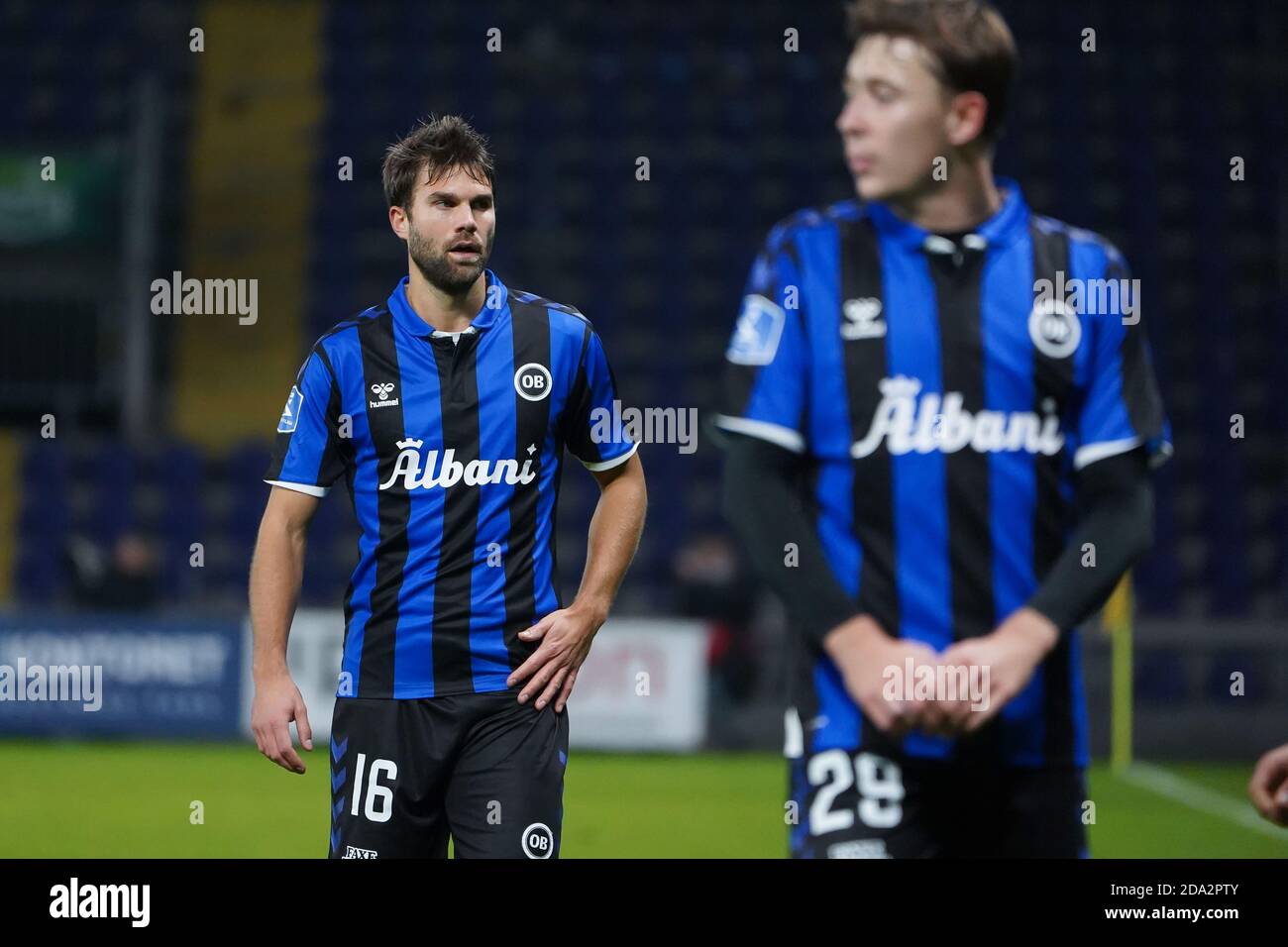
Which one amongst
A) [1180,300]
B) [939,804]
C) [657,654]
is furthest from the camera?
[1180,300]

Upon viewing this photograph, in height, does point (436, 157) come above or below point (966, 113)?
above

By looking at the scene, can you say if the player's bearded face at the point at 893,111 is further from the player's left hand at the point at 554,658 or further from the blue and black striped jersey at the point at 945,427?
the player's left hand at the point at 554,658

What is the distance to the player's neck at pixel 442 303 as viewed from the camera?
131 inches

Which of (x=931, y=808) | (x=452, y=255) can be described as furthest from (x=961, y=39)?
(x=452, y=255)

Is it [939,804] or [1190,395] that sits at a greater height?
[1190,395]

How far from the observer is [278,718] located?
3.10m

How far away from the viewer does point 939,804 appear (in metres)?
2.25

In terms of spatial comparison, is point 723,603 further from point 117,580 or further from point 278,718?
point 278,718

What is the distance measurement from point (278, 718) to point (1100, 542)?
1.56m

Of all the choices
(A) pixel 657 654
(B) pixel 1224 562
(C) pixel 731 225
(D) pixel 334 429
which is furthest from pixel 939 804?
(C) pixel 731 225

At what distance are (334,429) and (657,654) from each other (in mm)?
7121

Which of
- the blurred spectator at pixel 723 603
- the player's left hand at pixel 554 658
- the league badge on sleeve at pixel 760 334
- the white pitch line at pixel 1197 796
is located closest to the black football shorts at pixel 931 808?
the league badge on sleeve at pixel 760 334

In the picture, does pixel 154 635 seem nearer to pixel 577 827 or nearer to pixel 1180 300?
pixel 577 827

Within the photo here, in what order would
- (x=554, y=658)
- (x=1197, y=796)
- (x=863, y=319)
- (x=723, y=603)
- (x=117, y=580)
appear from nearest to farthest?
(x=863, y=319) → (x=554, y=658) → (x=1197, y=796) → (x=723, y=603) → (x=117, y=580)
